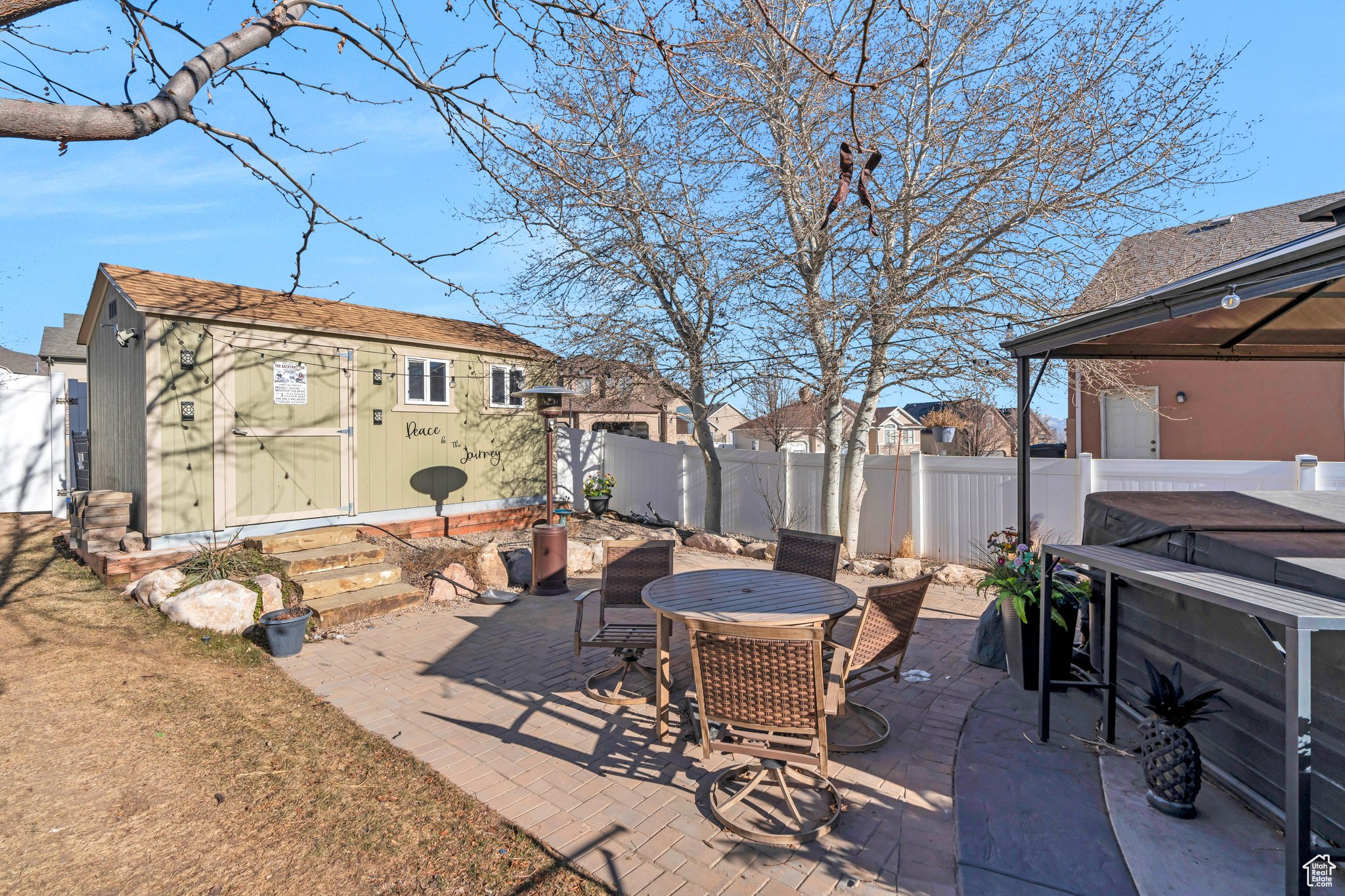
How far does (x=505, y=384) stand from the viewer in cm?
1091

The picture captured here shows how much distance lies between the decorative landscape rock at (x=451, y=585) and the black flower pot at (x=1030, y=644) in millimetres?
5474

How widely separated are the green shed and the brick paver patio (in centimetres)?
302

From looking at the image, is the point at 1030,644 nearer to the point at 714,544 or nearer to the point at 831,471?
the point at 831,471

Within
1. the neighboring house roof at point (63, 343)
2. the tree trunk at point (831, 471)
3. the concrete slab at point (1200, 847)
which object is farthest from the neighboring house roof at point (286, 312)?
the neighboring house roof at point (63, 343)

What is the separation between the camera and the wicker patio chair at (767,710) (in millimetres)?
2762

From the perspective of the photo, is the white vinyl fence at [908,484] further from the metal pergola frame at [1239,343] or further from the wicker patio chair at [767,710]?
the wicker patio chair at [767,710]

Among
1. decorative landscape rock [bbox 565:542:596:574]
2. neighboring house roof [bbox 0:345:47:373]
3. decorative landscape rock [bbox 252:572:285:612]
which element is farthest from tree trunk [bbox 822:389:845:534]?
neighboring house roof [bbox 0:345:47:373]

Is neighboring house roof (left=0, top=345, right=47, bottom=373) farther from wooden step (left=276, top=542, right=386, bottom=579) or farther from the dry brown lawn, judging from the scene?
the dry brown lawn

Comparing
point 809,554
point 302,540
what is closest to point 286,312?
point 302,540

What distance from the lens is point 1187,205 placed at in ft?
23.7

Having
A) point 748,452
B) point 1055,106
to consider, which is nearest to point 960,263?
point 1055,106

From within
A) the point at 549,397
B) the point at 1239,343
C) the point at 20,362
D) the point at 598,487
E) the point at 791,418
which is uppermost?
the point at 20,362

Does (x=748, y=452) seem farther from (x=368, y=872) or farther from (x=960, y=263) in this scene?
(x=368, y=872)

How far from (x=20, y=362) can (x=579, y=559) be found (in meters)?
31.3
